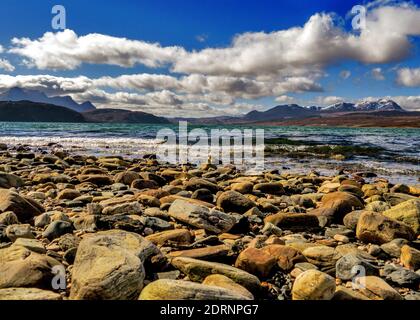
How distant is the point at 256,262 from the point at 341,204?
351cm

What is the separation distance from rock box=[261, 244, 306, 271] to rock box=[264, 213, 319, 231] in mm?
1688

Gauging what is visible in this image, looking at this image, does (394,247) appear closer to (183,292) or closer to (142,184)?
(183,292)

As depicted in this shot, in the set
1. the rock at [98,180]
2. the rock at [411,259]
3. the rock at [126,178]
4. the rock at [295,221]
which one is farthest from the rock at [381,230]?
the rock at [98,180]

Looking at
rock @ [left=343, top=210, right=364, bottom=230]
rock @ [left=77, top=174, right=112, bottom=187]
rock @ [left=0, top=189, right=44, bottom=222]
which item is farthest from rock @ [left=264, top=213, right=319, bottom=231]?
rock @ [left=77, top=174, right=112, bottom=187]

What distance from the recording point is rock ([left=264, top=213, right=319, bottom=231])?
20.9 feet

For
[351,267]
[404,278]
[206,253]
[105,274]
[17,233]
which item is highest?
[105,274]

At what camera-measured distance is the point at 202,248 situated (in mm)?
4828

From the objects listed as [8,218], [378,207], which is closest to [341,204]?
[378,207]

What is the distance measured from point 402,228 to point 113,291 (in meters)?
4.65

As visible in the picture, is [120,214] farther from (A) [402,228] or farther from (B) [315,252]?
(A) [402,228]

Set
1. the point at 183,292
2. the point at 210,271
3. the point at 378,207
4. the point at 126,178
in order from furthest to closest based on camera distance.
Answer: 1. the point at 126,178
2. the point at 378,207
3. the point at 210,271
4. the point at 183,292

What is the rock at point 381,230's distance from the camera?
18.3 ft

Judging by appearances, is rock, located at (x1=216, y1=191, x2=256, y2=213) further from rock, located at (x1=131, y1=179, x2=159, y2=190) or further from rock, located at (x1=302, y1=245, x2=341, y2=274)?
rock, located at (x1=131, y1=179, x2=159, y2=190)
